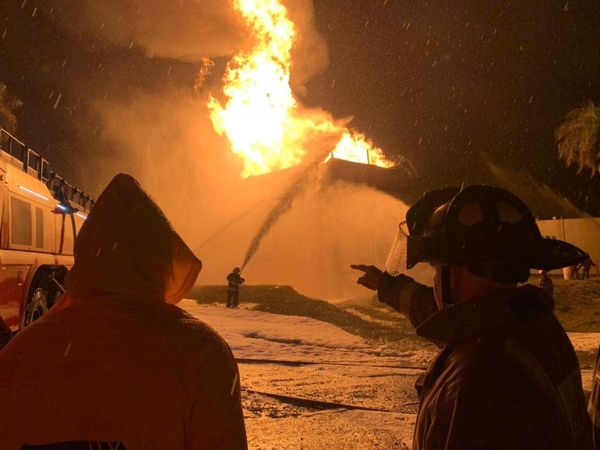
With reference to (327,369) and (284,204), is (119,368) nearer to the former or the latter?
→ (327,369)

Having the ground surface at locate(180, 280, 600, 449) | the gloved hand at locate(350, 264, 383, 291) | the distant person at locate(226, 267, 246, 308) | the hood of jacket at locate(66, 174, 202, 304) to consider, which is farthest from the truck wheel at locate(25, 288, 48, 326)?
the distant person at locate(226, 267, 246, 308)

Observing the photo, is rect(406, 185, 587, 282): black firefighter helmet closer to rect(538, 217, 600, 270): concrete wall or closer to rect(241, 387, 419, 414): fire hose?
rect(241, 387, 419, 414): fire hose

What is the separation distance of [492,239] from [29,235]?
7.28 m

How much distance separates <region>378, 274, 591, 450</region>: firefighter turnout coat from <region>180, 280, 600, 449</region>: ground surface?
397 cm

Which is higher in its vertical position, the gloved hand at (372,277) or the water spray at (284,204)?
the water spray at (284,204)

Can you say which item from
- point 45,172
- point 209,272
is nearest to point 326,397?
point 45,172

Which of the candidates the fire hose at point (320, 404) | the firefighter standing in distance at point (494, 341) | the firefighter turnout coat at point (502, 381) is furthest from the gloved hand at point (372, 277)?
the fire hose at point (320, 404)

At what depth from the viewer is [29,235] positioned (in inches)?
294

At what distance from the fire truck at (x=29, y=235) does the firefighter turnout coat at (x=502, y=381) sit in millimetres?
6273

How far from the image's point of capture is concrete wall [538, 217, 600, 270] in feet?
113

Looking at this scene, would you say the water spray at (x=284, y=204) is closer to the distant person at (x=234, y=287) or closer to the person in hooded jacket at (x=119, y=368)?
the distant person at (x=234, y=287)

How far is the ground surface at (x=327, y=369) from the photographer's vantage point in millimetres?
5629

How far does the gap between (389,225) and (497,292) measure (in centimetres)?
3047

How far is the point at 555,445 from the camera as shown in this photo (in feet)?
4.07
